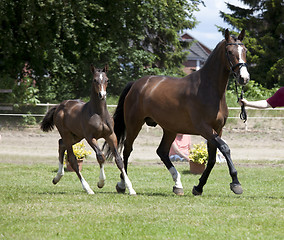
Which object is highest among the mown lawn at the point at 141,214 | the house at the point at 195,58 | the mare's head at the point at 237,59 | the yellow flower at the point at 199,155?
the mare's head at the point at 237,59

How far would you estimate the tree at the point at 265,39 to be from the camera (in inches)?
1292

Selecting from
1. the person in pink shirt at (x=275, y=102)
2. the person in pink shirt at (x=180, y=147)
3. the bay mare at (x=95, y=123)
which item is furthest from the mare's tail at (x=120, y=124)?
the person in pink shirt at (x=180, y=147)

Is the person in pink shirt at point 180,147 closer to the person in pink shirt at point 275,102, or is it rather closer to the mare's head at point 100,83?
the mare's head at point 100,83

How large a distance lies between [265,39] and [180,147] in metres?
19.4

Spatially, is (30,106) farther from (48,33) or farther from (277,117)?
(277,117)

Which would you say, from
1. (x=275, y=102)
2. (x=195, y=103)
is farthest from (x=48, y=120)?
(x=275, y=102)

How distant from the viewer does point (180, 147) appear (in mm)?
15359

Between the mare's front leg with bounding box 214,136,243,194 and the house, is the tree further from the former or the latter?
the house

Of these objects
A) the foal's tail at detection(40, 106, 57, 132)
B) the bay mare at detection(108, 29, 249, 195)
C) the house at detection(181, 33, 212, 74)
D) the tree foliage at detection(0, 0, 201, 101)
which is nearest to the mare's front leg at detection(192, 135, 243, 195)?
the bay mare at detection(108, 29, 249, 195)

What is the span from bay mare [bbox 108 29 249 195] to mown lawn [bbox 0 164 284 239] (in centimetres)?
77

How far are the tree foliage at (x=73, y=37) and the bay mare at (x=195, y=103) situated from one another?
13.4 metres

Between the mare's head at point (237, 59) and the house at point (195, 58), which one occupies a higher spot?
the mare's head at point (237, 59)

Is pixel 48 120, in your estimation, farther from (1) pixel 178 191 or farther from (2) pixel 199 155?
(2) pixel 199 155

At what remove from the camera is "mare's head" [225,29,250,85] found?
7.43 meters
